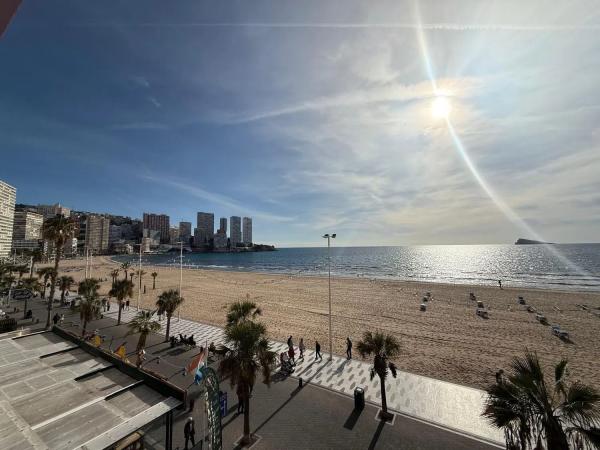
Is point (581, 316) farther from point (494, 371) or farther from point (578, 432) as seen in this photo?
point (578, 432)

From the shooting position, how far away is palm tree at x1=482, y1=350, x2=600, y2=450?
598 cm

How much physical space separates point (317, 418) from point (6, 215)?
562 feet

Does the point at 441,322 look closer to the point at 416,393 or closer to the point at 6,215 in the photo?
the point at 416,393

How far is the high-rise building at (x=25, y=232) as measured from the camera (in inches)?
6334

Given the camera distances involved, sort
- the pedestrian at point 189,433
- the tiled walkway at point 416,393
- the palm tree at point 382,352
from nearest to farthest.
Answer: the pedestrian at point 189,433 → the tiled walkway at point 416,393 → the palm tree at point 382,352

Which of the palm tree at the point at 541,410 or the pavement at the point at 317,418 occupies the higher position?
the palm tree at the point at 541,410

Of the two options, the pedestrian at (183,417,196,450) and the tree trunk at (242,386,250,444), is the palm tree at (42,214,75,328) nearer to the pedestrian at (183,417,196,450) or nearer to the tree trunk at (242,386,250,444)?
the pedestrian at (183,417,196,450)

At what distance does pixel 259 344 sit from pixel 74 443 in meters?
5.81

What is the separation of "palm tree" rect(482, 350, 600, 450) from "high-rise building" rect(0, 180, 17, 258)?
6361 inches

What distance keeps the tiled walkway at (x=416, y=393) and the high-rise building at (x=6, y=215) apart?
151922mm

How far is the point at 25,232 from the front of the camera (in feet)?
552

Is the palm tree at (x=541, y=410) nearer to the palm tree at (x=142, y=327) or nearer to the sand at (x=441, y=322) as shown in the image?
the sand at (x=441, y=322)

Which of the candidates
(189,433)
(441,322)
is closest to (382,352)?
(189,433)

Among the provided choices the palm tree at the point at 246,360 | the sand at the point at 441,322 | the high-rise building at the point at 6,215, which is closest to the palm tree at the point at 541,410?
the palm tree at the point at 246,360
